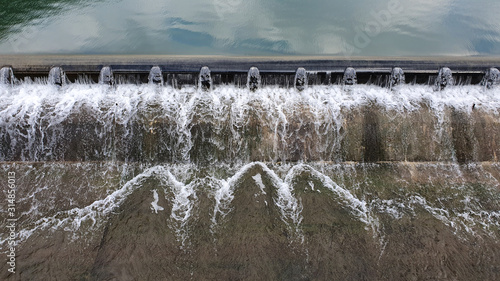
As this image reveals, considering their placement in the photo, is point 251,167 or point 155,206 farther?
point 251,167

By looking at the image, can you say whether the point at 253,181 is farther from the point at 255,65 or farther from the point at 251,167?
the point at 255,65

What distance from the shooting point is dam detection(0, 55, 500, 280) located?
4492 millimetres

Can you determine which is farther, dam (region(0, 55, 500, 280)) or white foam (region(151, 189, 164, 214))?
white foam (region(151, 189, 164, 214))

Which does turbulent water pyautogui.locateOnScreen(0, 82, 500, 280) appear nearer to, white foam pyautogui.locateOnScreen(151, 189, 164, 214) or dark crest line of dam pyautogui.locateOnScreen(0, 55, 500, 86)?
white foam pyautogui.locateOnScreen(151, 189, 164, 214)

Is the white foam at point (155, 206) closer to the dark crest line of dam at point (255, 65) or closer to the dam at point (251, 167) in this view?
the dam at point (251, 167)

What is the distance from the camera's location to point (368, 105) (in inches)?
246

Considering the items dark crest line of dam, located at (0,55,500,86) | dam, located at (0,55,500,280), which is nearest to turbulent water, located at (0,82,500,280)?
A: dam, located at (0,55,500,280)

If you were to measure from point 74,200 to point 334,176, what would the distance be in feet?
15.0

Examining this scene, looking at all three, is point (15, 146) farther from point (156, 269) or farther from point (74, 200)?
point (156, 269)

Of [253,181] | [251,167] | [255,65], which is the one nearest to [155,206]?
[253,181]

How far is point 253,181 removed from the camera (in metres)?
5.58

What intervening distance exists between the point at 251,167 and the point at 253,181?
0.36 meters

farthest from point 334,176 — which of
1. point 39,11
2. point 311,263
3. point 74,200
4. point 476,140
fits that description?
point 39,11

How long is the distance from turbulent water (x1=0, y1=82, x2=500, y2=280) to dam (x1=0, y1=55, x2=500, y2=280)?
25 millimetres
